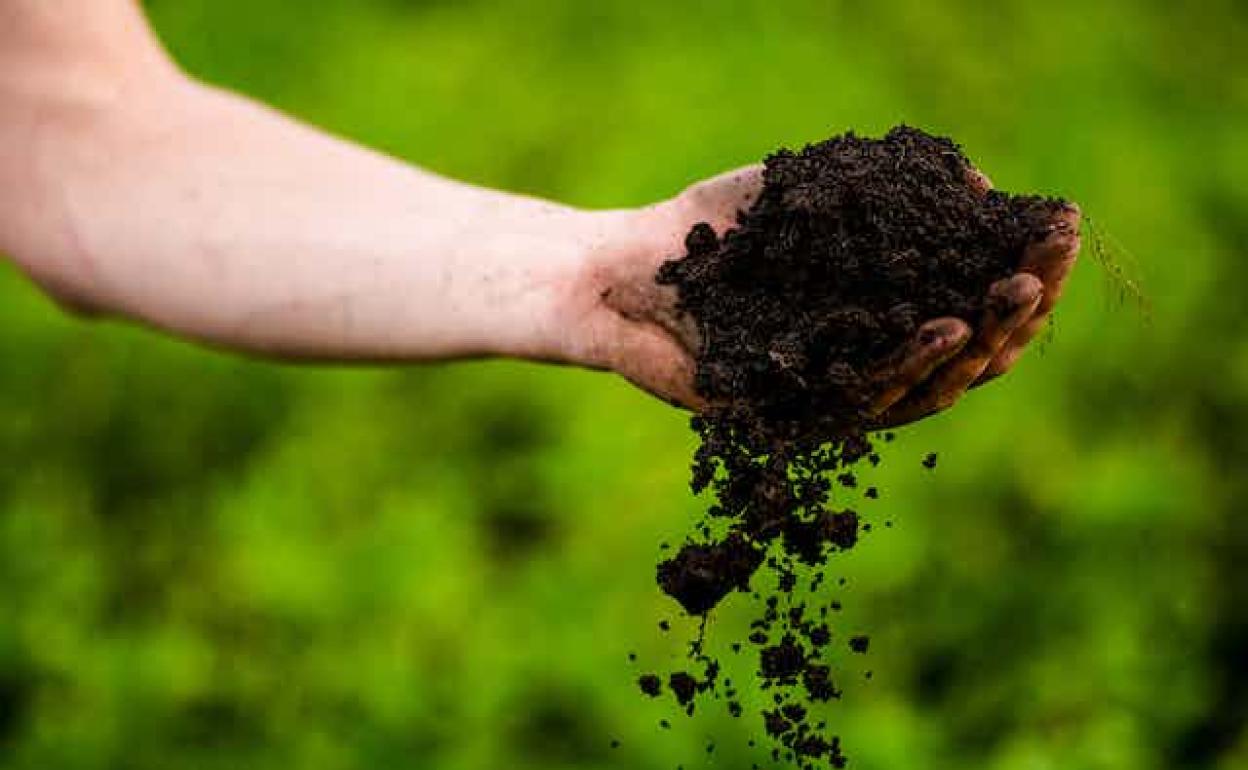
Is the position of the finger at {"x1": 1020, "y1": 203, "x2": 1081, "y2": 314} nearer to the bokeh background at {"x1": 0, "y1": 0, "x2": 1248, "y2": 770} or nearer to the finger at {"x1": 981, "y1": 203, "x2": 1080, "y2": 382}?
the finger at {"x1": 981, "y1": 203, "x2": 1080, "y2": 382}

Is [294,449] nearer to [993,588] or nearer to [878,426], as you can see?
[993,588]

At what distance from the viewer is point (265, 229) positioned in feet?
6.43

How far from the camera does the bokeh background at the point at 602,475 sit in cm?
287

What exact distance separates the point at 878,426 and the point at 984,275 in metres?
0.18

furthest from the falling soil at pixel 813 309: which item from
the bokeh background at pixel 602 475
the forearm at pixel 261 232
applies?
the bokeh background at pixel 602 475

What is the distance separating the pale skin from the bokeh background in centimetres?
103

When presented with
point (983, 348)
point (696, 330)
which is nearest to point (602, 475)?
point (696, 330)

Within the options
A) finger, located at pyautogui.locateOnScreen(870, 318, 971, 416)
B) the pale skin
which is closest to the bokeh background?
the pale skin

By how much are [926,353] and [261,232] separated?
2.50ft

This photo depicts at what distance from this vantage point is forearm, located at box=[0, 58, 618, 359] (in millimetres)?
1889

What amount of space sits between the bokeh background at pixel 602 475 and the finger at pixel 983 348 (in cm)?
112

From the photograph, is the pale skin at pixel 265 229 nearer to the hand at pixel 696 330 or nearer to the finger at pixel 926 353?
the hand at pixel 696 330

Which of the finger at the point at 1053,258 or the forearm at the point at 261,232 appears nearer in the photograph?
the finger at the point at 1053,258

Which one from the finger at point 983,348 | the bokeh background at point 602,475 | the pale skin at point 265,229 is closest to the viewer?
the finger at point 983,348
